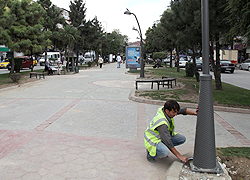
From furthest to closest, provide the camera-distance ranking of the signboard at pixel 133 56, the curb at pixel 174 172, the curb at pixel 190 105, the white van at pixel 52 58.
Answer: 1. the white van at pixel 52 58
2. the signboard at pixel 133 56
3. the curb at pixel 190 105
4. the curb at pixel 174 172

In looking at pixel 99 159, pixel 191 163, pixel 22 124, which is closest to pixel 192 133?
pixel 191 163

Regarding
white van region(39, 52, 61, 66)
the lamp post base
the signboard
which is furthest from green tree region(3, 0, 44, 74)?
white van region(39, 52, 61, 66)

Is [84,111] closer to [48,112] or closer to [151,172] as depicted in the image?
[48,112]

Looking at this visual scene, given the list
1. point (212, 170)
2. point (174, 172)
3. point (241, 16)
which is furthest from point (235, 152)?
point (241, 16)

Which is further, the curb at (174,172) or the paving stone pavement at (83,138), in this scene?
the paving stone pavement at (83,138)

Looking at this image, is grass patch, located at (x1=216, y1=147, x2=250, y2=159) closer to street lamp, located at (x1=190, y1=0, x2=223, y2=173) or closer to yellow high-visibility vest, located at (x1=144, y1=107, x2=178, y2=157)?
street lamp, located at (x1=190, y1=0, x2=223, y2=173)

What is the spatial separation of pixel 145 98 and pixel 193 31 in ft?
Answer: 14.1

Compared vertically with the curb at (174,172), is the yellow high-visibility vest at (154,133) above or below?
above

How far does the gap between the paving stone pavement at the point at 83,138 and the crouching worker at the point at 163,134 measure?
0.28 meters

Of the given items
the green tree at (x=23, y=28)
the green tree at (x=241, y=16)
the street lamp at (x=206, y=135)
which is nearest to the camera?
the street lamp at (x=206, y=135)

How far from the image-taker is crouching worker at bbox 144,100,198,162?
152 inches

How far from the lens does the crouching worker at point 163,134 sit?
3.85m

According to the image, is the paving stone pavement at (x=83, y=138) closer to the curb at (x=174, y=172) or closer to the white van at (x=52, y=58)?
the curb at (x=174, y=172)

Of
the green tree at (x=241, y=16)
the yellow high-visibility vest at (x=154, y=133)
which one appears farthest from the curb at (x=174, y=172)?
the green tree at (x=241, y=16)
